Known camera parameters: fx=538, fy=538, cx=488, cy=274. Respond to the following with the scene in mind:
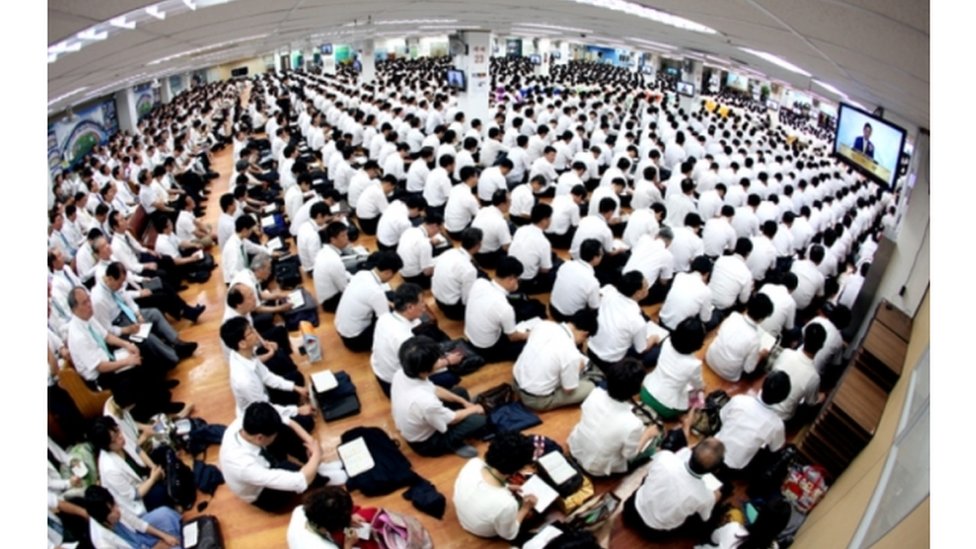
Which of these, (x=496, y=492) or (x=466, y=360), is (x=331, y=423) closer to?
(x=466, y=360)

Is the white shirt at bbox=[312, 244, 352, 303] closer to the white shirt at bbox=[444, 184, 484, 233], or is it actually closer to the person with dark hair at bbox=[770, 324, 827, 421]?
the white shirt at bbox=[444, 184, 484, 233]

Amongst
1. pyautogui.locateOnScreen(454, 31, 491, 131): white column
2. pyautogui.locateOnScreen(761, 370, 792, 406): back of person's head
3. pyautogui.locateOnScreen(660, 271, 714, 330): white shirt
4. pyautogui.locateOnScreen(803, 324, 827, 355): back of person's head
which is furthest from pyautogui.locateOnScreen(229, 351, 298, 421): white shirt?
pyautogui.locateOnScreen(454, 31, 491, 131): white column

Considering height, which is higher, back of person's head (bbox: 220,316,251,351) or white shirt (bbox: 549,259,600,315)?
back of person's head (bbox: 220,316,251,351)

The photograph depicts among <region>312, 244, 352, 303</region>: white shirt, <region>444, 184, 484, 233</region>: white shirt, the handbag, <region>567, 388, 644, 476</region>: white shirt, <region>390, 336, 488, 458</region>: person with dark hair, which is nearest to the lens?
the handbag

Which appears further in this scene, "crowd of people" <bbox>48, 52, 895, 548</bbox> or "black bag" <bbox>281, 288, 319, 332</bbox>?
"black bag" <bbox>281, 288, 319, 332</bbox>

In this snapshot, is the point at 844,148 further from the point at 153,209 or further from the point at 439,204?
the point at 153,209

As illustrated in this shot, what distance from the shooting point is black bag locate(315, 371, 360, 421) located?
4574 millimetres

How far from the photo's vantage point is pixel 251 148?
10.5 meters

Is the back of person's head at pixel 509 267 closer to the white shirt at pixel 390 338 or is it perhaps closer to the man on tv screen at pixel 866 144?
the white shirt at pixel 390 338

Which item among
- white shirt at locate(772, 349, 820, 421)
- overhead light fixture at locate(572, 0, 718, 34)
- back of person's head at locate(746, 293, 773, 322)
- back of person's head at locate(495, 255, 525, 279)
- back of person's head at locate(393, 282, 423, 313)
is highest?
overhead light fixture at locate(572, 0, 718, 34)

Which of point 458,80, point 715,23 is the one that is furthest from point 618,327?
point 458,80

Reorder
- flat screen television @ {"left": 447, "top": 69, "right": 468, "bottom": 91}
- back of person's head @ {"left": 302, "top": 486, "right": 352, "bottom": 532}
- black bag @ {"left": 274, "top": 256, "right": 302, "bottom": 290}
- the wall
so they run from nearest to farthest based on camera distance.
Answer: the wall
back of person's head @ {"left": 302, "top": 486, "right": 352, "bottom": 532}
black bag @ {"left": 274, "top": 256, "right": 302, "bottom": 290}
flat screen television @ {"left": 447, "top": 69, "right": 468, "bottom": 91}

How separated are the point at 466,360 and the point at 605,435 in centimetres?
176

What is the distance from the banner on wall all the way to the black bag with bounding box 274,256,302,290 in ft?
23.7
